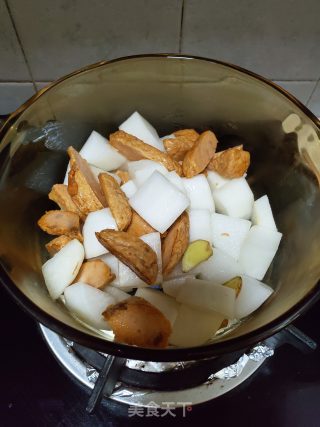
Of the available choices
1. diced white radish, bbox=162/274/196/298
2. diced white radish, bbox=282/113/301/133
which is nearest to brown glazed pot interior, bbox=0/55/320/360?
diced white radish, bbox=282/113/301/133

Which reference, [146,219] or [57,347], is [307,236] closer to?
[146,219]

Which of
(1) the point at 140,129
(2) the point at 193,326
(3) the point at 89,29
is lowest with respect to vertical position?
(2) the point at 193,326

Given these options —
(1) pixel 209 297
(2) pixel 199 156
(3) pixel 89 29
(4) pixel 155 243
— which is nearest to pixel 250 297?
(1) pixel 209 297

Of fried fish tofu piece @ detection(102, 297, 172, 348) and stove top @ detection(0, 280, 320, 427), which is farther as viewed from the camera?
stove top @ detection(0, 280, 320, 427)

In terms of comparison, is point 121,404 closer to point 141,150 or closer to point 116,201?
point 116,201

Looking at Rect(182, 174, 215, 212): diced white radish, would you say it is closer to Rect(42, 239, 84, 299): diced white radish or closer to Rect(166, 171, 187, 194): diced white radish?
Rect(166, 171, 187, 194): diced white radish

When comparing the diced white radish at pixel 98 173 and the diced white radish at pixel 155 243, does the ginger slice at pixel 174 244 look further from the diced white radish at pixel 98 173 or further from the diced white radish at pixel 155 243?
the diced white radish at pixel 98 173
